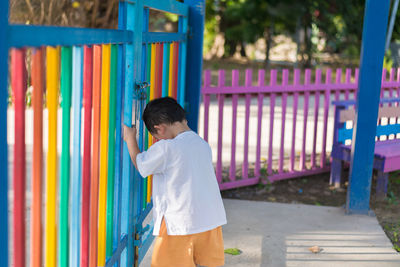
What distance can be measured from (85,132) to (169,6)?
1549 millimetres

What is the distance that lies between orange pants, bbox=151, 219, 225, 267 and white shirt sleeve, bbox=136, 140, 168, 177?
1.00 feet

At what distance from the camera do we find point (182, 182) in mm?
2613

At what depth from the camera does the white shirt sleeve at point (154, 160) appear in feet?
8.43

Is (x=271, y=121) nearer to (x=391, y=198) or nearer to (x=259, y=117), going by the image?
(x=259, y=117)

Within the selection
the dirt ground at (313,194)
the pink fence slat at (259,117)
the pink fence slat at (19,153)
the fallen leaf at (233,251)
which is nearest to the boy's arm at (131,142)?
the pink fence slat at (19,153)

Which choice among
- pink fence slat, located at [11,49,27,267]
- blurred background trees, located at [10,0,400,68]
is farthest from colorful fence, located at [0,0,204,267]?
blurred background trees, located at [10,0,400,68]

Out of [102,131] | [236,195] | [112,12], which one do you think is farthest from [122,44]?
[112,12]

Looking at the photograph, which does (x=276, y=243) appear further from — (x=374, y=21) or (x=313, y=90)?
(x=313, y=90)

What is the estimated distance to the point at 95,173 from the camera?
94.5 inches

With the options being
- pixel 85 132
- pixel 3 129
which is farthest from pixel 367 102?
pixel 3 129

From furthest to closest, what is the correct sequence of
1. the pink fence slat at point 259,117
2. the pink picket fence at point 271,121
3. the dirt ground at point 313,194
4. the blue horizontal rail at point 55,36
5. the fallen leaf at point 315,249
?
1. the pink fence slat at point 259,117
2. the pink picket fence at point 271,121
3. the dirt ground at point 313,194
4. the fallen leaf at point 315,249
5. the blue horizontal rail at point 55,36

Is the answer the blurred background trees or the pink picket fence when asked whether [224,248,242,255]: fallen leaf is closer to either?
the pink picket fence

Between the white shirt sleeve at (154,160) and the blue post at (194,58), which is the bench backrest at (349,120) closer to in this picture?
the blue post at (194,58)

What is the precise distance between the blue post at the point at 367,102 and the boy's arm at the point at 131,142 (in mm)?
2509
